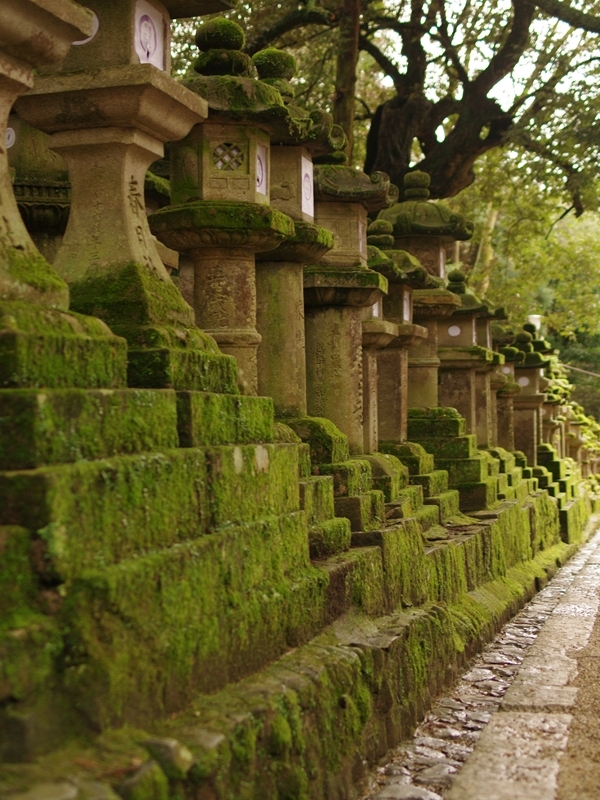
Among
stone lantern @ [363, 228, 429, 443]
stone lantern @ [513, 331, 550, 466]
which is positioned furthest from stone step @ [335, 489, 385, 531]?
stone lantern @ [513, 331, 550, 466]

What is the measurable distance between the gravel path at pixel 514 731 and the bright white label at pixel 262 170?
3.40 meters

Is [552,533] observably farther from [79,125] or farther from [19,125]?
[79,125]

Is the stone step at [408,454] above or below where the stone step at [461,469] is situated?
above

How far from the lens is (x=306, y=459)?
7773mm

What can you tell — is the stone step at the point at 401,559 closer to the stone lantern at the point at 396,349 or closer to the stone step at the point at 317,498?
the stone step at the point at 317,498

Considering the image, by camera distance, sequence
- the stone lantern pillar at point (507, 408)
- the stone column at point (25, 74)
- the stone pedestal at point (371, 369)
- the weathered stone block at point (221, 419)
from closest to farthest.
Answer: the stone column at point (25, 74) → the weathered stone block at point (221, 419) → the stone pedestal at point (371, 369) → the stone lantern pillar at point (507, 408)

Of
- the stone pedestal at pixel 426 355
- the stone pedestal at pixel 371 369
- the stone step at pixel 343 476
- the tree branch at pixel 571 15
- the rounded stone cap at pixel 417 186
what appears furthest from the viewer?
the tree branch at pixel 571 15

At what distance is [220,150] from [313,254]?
3.99 ft

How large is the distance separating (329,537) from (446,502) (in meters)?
5.19

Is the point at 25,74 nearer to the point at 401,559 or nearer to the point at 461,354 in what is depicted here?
the point at 401,559

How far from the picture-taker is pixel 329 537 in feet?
23.7

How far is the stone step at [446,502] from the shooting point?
38.7ft

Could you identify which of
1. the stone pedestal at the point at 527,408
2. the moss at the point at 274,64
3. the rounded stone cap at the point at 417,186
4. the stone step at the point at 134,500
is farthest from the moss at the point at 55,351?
the stone pedestal at the point at 527,408

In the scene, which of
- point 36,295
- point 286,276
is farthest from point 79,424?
point 286,276
